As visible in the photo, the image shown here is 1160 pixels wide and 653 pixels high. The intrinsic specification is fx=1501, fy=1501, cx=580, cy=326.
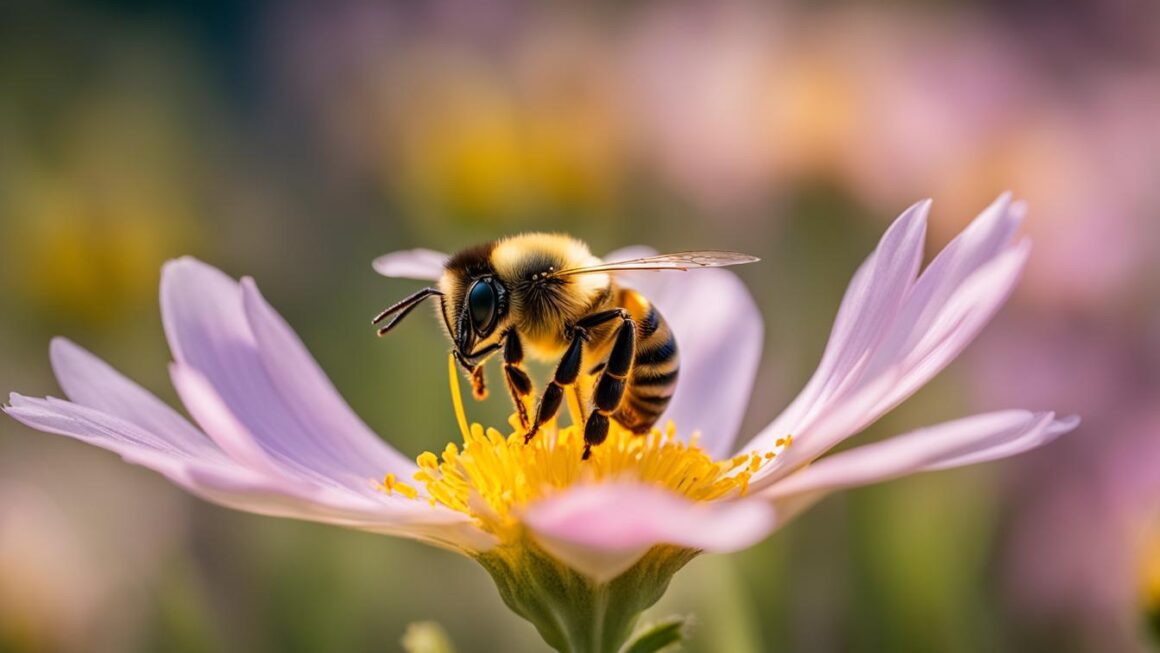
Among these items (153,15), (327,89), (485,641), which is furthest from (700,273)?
(153,15)

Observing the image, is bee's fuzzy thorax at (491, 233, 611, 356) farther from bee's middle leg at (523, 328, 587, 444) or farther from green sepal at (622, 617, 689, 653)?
→ green sepal at (622, 617, 689, 653)

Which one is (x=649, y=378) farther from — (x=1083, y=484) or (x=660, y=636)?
(x=1083, y=484)

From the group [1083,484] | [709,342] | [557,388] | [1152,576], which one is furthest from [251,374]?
[1083,484]

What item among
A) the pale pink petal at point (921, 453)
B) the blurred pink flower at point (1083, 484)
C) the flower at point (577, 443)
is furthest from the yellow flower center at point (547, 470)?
the blurred pink flower at point (1083, 484)

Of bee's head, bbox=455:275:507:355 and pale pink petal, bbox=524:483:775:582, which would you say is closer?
pale pink petal, bbox=524:483:775:582

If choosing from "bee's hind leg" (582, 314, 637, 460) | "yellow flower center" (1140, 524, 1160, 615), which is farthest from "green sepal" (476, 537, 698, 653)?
"yellow flower center" (1140, 524, 1160, 615)

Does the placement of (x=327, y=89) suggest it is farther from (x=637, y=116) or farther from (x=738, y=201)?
(x=738, y=201)

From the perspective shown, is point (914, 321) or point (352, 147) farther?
point (352, 147)
